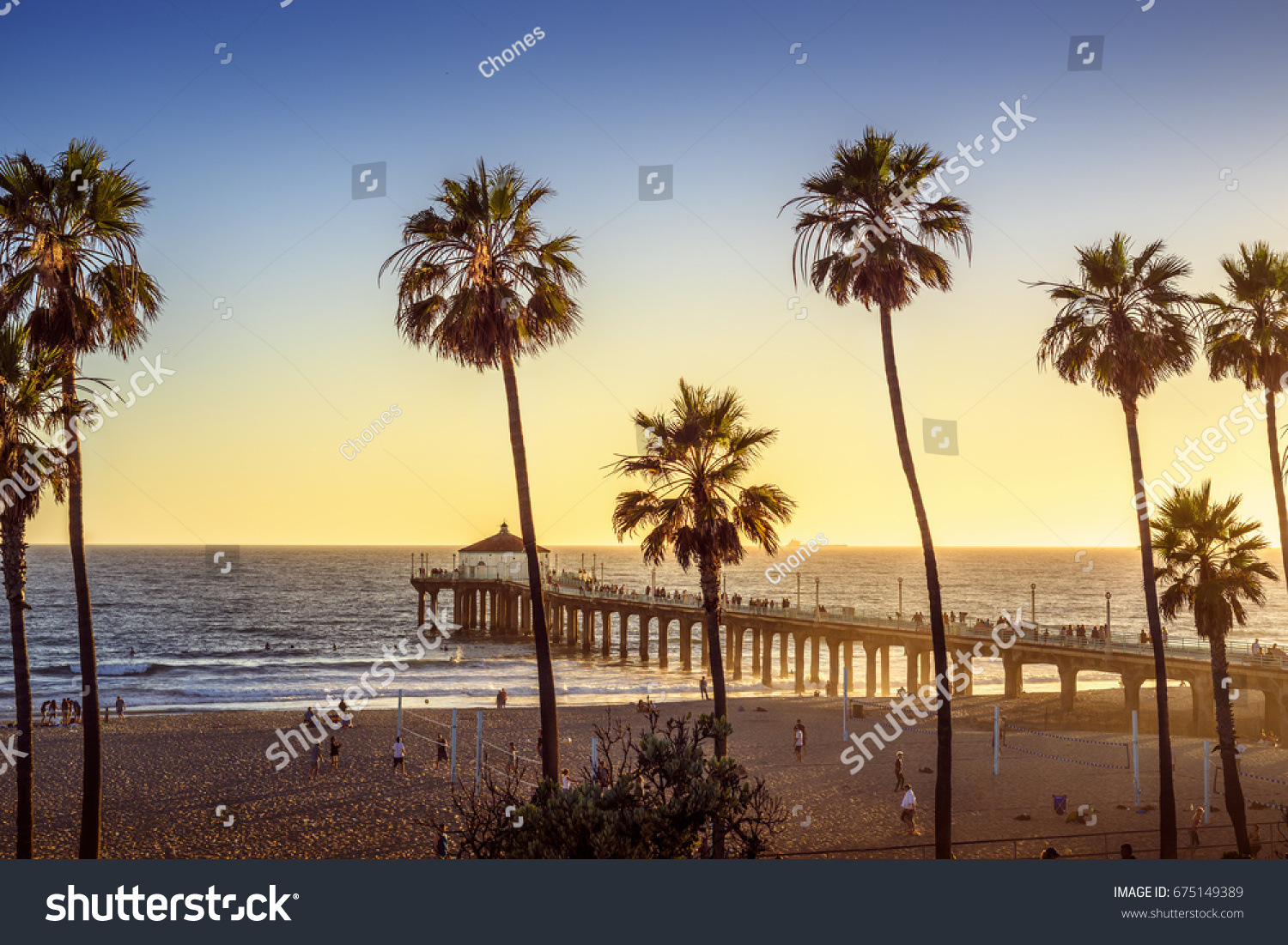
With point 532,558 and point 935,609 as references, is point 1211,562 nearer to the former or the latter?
point 935,609

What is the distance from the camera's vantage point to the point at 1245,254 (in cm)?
1769

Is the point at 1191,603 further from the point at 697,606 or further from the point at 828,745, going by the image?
the point at 697,606

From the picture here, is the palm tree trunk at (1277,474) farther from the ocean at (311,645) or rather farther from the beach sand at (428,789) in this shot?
the ocean at (311,645)

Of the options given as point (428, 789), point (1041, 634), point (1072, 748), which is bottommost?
point (1072, 748)

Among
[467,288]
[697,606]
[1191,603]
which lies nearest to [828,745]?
[1191,603]

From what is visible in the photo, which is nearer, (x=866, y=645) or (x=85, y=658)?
(x=85, y=658)

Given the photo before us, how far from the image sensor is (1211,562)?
60.1 feet

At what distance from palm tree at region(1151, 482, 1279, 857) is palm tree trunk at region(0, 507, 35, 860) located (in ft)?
63.3

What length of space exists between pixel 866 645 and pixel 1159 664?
40.7 meters

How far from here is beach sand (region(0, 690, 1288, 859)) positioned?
19.9 m

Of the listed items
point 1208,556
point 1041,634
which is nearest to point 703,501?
point 1208,556

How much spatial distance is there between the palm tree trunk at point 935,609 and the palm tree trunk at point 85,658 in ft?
40.8

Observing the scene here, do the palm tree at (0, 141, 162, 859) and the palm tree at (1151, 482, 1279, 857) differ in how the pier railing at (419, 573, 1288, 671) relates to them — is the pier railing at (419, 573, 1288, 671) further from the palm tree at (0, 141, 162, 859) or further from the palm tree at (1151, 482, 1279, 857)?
the palm tree at (0, 141, 162, 859)

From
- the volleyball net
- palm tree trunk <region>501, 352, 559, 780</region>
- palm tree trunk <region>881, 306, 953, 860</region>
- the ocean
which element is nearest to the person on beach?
palm tree trunk <region>881, 306, 953, 860</region>
